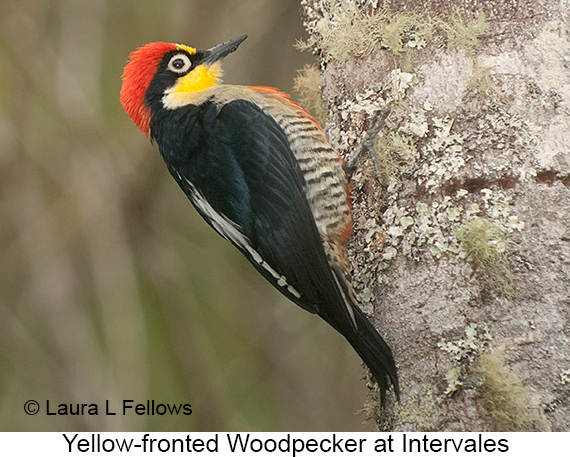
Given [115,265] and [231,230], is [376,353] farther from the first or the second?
[115,265]

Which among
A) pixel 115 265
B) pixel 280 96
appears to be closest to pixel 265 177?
pixel 280 96

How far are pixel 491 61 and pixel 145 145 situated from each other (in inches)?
105

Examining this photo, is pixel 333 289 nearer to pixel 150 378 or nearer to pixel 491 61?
pixel 491 61

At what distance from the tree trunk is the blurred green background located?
6.93ft

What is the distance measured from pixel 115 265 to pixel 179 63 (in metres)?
1.81

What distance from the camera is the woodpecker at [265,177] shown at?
94.1 inches

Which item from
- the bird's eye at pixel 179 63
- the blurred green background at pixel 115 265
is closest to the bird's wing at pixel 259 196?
the bird's eye at pixel 179 63

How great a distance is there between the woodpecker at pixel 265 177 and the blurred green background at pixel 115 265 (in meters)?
1.48

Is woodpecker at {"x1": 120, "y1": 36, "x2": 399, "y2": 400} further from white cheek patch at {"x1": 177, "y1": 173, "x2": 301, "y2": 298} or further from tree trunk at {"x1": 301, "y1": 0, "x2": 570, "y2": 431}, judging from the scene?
tree trunk at {"x1": 301, "y1": 0, "x2": 570, "y2": 431}

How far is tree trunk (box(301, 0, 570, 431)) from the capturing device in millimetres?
1883

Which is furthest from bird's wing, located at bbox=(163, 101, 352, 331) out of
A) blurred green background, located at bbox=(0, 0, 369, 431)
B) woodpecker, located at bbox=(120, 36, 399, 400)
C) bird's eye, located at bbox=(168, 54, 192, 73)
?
blurred green background, located at bbox=(0, 0, 369, 431)

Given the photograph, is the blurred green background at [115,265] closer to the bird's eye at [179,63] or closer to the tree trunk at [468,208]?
the bird's eye at [179,63]

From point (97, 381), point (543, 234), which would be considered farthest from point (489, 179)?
point (97, 381)

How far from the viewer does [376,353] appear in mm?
2115
